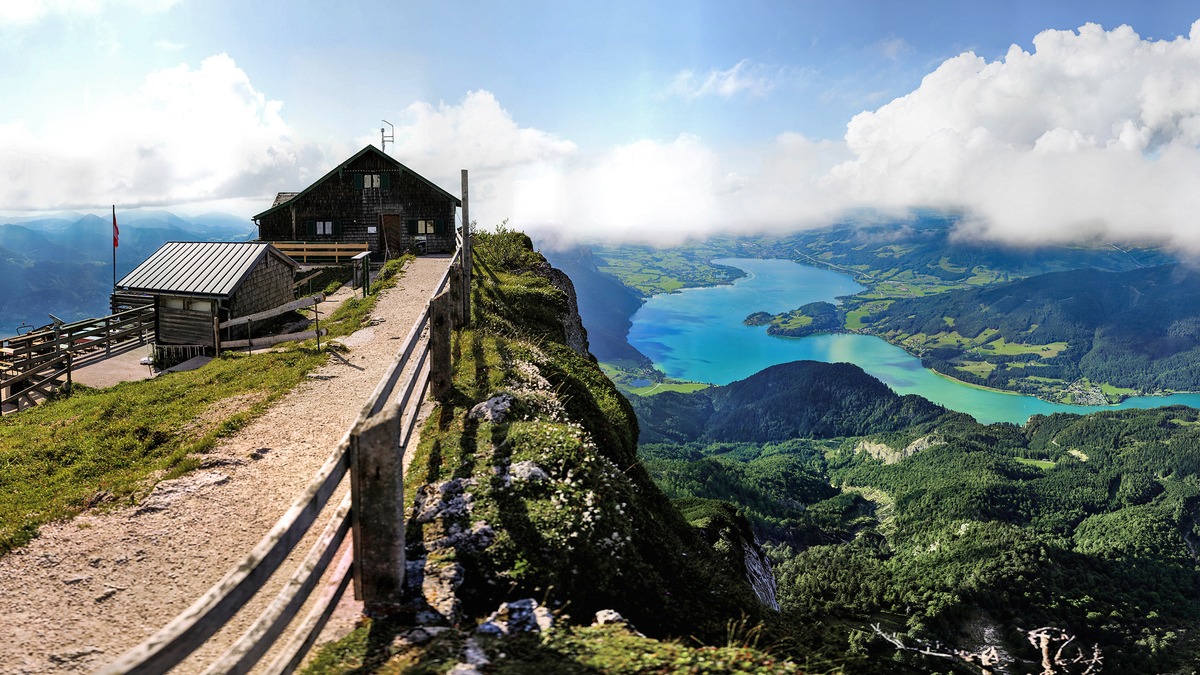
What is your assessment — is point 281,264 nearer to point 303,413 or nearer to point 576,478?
point 303,413

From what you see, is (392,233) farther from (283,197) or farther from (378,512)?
(378,512)

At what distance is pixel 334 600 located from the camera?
5.66 m

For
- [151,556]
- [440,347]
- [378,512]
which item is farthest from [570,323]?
[378,512]

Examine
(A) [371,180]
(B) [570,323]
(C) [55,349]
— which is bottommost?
(C) [55,349]

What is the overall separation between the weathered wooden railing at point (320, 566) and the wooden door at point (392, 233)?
129ft

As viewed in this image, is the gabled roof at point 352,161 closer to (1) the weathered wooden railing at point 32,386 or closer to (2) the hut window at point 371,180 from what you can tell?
(2) the hut window at point 371,180

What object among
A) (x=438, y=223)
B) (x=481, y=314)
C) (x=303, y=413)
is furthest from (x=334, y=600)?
(x=438, y=223)

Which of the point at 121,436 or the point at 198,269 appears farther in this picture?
the point at 198,269

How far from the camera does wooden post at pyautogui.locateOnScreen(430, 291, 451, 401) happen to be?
1229cm

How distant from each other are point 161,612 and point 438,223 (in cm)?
4090

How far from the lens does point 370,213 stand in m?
45.6

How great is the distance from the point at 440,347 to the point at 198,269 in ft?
58.5

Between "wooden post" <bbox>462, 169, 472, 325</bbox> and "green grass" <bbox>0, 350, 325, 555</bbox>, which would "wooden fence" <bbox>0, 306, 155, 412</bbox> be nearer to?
"green grass" <bbox>0, 350, 325, 555</bbox>

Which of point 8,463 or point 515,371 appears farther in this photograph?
point 515,371
